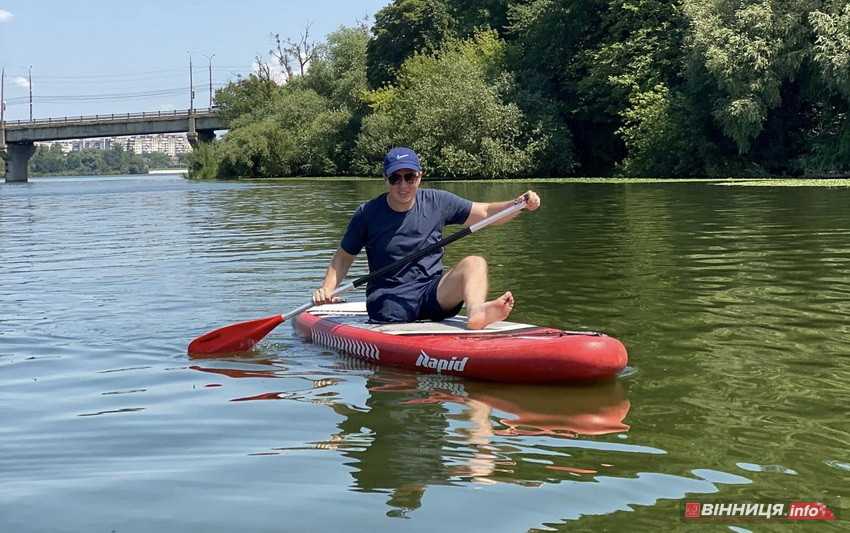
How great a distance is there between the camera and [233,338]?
25.3 feet

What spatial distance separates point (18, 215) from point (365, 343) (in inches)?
942

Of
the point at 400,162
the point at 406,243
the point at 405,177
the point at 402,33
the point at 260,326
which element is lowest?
the point at 260,326

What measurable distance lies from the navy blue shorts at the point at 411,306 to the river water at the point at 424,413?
0.51 meters

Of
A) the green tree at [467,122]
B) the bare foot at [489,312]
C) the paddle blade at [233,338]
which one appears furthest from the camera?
the green tree at [467,122]

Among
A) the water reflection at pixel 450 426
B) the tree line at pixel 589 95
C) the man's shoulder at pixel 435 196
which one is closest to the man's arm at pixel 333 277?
the man's shoulder at pixel 435 196

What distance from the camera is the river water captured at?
13.0ft

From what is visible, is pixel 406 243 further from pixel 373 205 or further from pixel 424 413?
pixel 424 413

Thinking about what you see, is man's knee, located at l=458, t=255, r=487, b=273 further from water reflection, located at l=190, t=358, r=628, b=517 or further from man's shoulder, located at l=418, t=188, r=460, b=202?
water reflection, located at l=190, t=358, r=628, b=517

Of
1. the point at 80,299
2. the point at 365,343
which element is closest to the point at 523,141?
the point at 80,299

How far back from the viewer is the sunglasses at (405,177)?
7.02m

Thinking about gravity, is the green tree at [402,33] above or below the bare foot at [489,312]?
above

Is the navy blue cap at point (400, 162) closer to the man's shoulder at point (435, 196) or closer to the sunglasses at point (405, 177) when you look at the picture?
the sunglasses at point (405, 177)

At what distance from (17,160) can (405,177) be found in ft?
280

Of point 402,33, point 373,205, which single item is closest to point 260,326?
point 373,205
